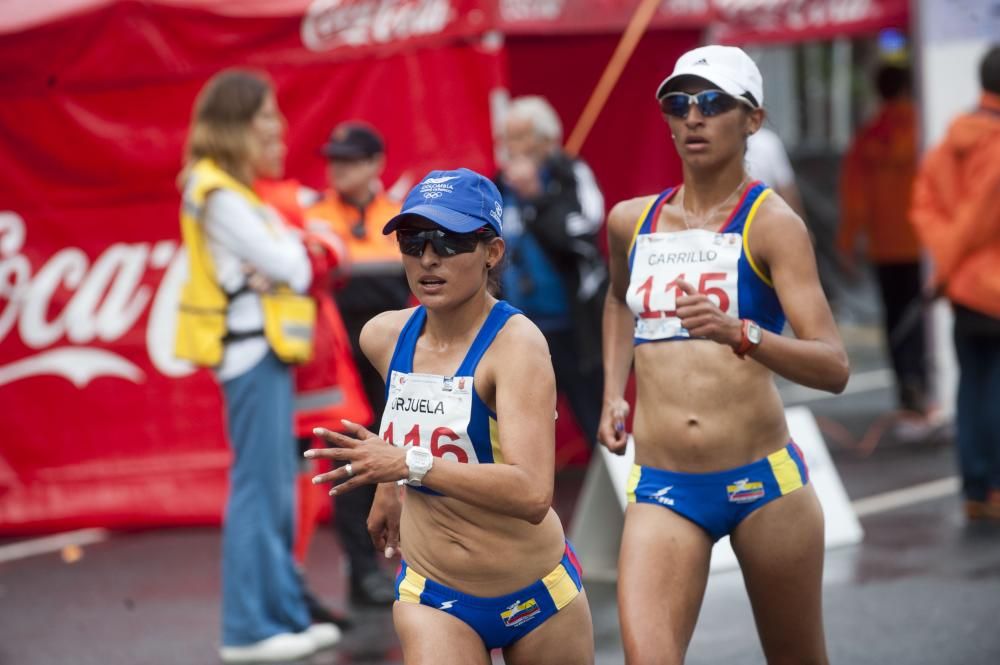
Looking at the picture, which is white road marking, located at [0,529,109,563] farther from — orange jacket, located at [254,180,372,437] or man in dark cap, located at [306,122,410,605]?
orange jacket, located at [254,180,372,437]

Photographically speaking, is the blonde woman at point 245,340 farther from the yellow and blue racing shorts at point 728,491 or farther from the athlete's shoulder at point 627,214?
the yellow and blue racing shorts at point 728,491

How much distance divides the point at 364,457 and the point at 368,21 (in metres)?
5.83

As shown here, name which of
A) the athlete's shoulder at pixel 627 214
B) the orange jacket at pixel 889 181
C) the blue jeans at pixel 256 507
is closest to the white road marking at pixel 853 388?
the orange jacket at pixel 889 181

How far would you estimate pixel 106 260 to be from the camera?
30.7 feet

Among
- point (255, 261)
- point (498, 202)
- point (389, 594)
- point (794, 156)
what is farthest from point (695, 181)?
point (794, 156)

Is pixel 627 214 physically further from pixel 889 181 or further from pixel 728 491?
pixel 889 181

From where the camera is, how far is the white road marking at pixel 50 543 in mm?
9016

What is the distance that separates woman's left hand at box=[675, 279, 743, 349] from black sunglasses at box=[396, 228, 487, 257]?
0.58 metres

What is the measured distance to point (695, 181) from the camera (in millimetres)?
4574

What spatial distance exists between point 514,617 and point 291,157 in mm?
5786

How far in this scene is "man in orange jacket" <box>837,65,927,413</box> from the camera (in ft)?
37.9

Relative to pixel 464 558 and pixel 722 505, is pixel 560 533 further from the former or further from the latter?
pixel 722 505

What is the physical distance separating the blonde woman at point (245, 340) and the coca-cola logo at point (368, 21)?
7.98ft

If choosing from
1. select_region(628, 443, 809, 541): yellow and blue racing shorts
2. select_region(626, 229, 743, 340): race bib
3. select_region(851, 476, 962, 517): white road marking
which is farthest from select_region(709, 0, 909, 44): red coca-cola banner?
select_region(628, 443, 809, 541): yellow and blue racing shorts
